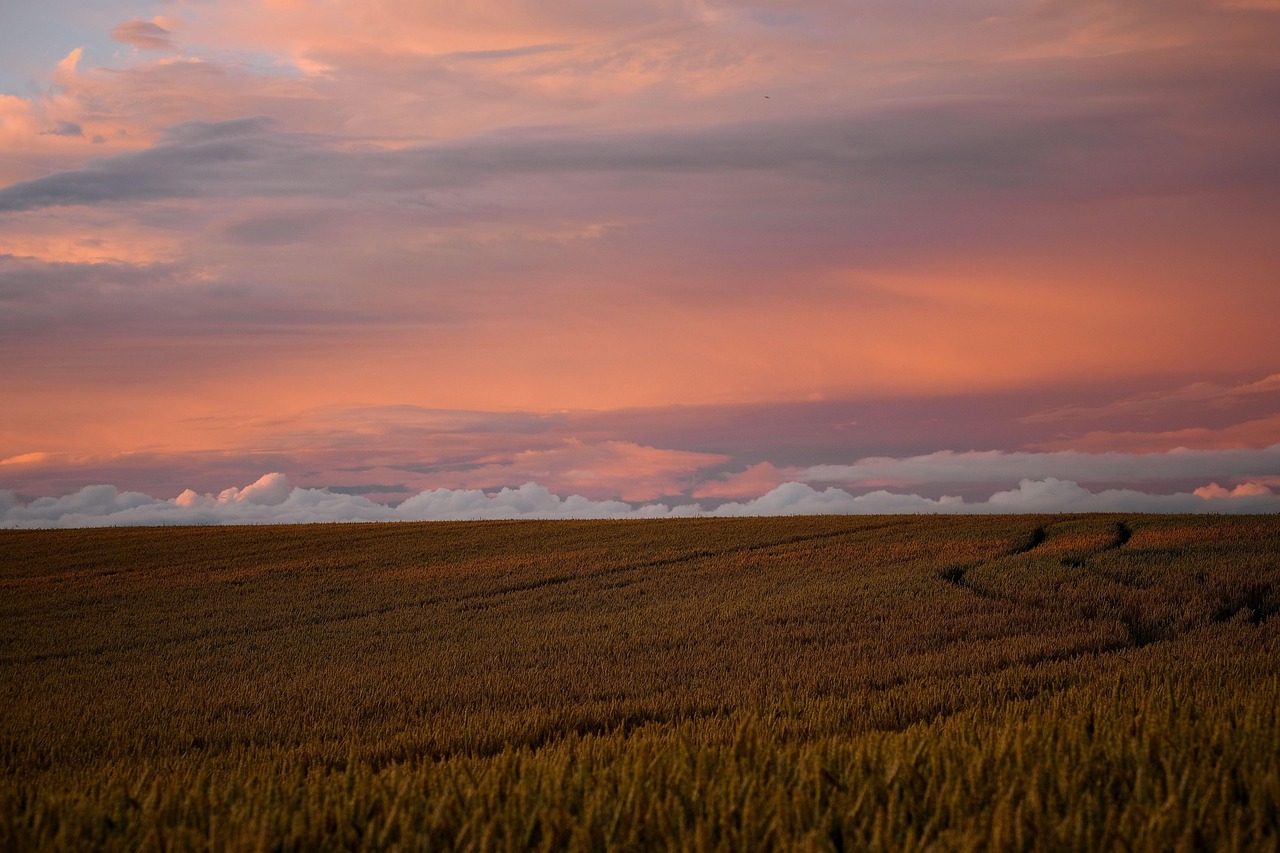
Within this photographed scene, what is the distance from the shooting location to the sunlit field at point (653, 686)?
4164mm

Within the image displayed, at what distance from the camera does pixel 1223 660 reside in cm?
1255

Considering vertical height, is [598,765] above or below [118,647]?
above

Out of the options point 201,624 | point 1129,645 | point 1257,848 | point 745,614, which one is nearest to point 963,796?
point 1257,848

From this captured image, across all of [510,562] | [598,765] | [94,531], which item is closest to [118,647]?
[510,562]

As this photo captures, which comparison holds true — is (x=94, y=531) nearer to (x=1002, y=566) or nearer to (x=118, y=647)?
(x=118, y=647)

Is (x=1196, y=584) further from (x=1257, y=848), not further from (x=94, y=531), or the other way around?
(x=94, y=531)

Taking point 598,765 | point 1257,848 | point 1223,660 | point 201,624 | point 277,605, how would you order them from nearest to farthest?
point 1257,848 → point 598,765 → point 1223,660 → point 201,624 → point 277,605

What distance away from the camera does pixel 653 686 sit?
13.7 meters

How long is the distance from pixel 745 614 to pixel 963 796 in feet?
51.5

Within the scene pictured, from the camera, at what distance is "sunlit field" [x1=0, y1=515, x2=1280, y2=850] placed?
4.16 metres

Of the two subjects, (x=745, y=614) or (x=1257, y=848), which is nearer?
(x=1257, y=848)

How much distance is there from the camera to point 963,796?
4289mm

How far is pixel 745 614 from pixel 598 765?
575 inches

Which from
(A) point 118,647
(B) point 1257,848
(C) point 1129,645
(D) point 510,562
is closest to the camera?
(B) point 1257,848
